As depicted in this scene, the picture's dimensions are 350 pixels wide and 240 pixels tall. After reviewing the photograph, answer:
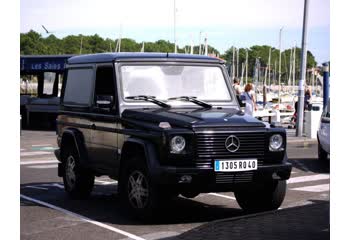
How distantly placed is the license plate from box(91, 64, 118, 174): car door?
1709 mm

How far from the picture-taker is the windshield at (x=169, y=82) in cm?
952

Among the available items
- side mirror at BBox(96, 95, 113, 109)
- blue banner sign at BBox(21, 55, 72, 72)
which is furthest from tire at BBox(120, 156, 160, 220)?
blue banner sign at BBox(21, 55, 72, 72)

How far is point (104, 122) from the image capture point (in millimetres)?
9711

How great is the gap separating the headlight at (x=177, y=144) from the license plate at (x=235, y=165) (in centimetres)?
44

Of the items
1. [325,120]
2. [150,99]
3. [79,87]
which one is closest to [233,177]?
[150,99]

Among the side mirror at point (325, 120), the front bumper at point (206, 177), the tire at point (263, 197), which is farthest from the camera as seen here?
the side mirror at point (325, 120)

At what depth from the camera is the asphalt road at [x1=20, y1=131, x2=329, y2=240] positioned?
8.02 metres

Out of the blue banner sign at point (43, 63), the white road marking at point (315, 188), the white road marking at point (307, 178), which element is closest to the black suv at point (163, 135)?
the white road marking at point (315, 188)

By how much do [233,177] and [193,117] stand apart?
899mm

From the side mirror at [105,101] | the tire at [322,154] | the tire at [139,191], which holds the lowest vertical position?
the tire at [322,154]

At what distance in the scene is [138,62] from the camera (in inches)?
380

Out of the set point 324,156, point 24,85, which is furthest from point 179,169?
point 24,85

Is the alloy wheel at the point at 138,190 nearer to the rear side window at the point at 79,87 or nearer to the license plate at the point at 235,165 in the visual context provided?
the license plate at the point at 235,165
